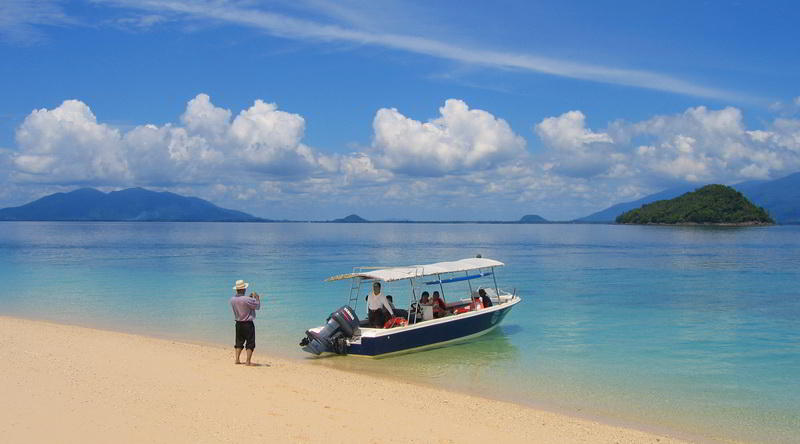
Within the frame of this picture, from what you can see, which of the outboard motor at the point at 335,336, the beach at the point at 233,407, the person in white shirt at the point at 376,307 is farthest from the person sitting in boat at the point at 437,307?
the beach at the point at 233,407

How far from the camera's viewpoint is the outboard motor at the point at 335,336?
16406mm

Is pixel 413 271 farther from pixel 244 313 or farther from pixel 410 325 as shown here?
pixel 244 313

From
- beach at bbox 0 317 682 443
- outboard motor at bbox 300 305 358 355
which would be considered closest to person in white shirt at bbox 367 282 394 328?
outboard motor at bbox 300 305 358 355

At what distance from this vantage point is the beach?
9.26 metres

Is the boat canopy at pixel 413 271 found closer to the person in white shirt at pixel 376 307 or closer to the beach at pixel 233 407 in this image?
the person in white shirt at pixel 376 307

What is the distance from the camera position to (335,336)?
16453mm

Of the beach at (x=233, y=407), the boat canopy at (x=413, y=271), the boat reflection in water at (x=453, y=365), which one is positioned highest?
the boat canopy at (x=413, y=271)

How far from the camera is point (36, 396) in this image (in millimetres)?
10734

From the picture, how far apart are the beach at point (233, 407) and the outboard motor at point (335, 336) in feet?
3.81

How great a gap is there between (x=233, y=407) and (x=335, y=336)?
5.94m

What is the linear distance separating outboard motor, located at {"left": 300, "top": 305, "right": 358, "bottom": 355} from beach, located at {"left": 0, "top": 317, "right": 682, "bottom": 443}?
45.7 inches

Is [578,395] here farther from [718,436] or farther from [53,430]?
[53,430]

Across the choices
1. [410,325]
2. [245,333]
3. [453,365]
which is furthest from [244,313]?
[453,365]

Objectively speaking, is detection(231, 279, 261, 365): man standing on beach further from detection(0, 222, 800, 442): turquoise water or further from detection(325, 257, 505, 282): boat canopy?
detection(325, 257, 505, 282): boat canopy
